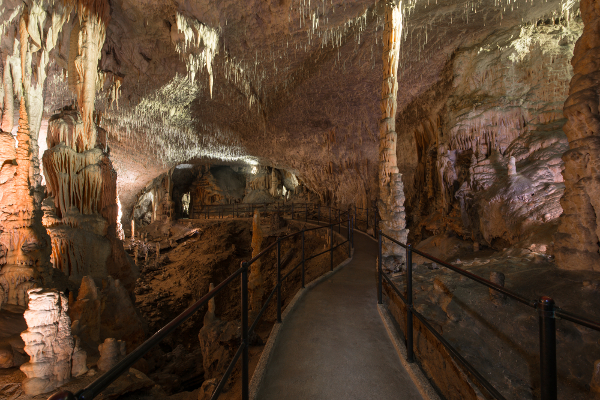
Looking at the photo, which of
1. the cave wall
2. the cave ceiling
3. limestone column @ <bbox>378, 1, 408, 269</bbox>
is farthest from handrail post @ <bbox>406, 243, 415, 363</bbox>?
the cave ceiling

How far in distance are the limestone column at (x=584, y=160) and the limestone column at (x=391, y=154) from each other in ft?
11.3

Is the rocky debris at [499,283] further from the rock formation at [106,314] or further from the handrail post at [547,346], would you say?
the rock formation at [106,314]

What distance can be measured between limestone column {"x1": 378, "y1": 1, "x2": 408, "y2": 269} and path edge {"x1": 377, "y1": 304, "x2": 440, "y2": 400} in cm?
315

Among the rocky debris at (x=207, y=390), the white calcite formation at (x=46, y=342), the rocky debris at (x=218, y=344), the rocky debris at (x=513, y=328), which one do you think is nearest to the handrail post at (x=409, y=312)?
the rocky debris at (x=513, y=328)

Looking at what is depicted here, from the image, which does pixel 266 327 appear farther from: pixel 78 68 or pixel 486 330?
pixel 78 68

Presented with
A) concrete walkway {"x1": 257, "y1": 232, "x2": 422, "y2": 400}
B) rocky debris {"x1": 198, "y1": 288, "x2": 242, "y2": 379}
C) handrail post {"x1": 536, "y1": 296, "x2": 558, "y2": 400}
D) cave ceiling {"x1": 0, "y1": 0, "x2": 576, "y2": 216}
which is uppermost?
cave ceiling {"x1": 0, "y1": 0, "x2": 576, "y2": 216}

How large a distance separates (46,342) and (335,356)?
4.82m

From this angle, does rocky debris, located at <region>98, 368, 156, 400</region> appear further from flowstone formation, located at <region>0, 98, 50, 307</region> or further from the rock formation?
flowstone formation, located at <region>0, 98, 50, 307</region>

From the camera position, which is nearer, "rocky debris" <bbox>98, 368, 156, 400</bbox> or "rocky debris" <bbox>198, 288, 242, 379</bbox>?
"rocky debris" <bbox>98, 368, 156, 400</bbox>

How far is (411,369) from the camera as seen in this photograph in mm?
2750

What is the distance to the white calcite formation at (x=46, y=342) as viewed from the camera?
464 cm

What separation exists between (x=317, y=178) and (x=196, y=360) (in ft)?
41.6

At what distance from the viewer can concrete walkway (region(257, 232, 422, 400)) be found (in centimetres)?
250

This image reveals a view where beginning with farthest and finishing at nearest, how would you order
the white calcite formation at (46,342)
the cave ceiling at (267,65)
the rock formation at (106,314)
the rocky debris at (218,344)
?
1. the cave ceiling at (267,65)
2. the rocky debris at (218,344)
3. the rock formation at (106,314)
4. the white calcite formation at (46,342)
